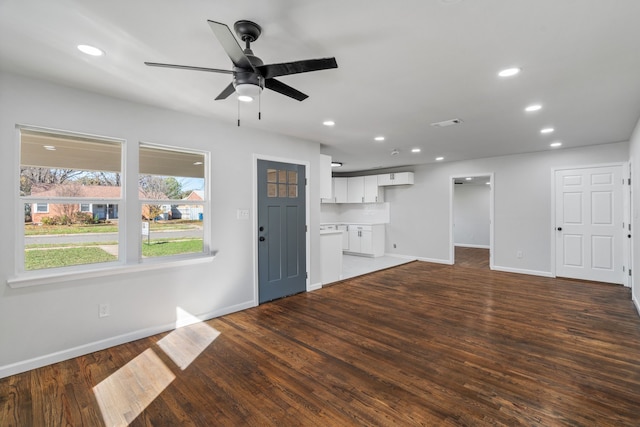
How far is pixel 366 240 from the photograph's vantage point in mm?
8062

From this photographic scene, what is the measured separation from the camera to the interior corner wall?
5.66 m

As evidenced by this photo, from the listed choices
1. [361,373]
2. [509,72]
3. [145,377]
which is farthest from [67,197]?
[509,72]

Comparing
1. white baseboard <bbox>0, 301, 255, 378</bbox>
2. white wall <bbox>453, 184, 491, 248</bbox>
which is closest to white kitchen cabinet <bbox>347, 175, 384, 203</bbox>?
white wall <bbox>453, 184, 491, 248</bbox>

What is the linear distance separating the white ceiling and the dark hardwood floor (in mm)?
2441

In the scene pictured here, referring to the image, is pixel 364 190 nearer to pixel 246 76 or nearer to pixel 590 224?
pixel 590 224

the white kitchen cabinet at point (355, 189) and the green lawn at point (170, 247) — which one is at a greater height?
the white kitchen cabinet at point (355, 189)

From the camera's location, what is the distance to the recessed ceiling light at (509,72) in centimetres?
241

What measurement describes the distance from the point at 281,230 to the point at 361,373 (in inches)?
95.3

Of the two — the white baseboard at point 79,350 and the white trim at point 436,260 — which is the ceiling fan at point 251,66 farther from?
the white trim at point 436,260

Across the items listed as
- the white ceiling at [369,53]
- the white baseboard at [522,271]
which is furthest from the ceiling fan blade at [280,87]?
the white baseboard at [522,271]

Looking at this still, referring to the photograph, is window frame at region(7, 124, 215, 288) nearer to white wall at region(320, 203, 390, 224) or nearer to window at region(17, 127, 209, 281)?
window at region(17, 127, 209, 281)

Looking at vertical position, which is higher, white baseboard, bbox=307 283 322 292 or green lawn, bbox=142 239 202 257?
green lawn, bbox=142 239 202 257

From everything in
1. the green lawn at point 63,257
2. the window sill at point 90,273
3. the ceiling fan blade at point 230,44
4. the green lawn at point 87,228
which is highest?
the ceiling fan blade at point 230,44

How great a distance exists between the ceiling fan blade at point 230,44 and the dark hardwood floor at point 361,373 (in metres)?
2.21
